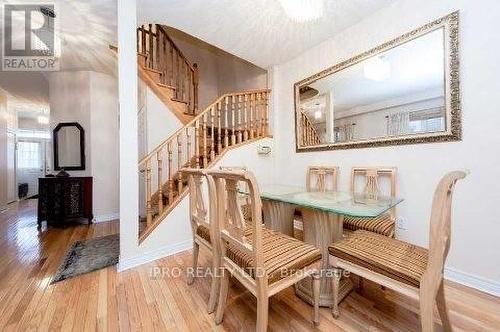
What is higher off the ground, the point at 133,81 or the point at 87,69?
the point at 87,69

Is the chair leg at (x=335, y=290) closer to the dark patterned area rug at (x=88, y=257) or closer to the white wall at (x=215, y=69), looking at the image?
the dark patterned area rug at (x=88, y=257)

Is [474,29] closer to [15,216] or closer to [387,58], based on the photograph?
[387,58]

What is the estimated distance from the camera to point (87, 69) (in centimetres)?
405

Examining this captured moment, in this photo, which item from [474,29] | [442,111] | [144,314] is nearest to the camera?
[144,314]

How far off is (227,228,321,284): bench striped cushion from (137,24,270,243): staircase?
1726mm

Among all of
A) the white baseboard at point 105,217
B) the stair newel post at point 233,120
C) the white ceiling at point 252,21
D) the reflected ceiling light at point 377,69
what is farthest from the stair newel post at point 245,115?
the white baseboard at point 105,217

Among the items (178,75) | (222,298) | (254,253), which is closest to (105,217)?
(178,75)

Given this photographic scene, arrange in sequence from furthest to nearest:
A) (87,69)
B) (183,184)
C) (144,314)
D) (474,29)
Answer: (87,69), (183,184), (474,29), (144,314)

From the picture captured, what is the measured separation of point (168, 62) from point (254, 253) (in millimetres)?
3908

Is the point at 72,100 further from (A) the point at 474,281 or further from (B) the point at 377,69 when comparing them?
(A) the point at 474,281

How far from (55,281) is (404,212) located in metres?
3.27

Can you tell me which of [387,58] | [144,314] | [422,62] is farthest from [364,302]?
[387,58]

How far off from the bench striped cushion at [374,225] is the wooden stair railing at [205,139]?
179 cm

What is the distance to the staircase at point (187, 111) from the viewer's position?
3150 millimetres
